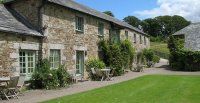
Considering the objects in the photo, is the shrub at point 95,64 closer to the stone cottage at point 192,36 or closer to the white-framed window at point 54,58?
the white-framed window at point 54,58

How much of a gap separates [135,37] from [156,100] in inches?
963

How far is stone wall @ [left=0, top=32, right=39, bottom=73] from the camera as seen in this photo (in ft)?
48.2

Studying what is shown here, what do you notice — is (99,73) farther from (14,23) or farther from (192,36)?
(192,36)

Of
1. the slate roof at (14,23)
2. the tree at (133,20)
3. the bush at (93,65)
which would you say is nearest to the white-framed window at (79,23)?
the bush at (93,65)

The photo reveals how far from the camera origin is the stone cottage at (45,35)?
50.5 ft

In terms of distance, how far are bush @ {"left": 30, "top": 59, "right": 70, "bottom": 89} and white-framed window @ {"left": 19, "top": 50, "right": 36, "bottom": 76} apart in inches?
12.3

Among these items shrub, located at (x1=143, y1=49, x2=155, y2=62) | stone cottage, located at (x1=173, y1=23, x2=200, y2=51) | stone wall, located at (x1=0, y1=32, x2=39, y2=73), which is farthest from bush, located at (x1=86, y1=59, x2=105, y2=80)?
shrub, located at (x1=143, y1=49, x2=155, y2=62)

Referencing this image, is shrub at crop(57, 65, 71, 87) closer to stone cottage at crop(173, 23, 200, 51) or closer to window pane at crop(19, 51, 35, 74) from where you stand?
window pane at crop(19, 51, 35, 74)

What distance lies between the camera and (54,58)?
18.6 metres

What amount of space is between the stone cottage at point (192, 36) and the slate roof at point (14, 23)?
22.9 metres

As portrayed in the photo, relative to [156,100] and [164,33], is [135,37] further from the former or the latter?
[164,33]

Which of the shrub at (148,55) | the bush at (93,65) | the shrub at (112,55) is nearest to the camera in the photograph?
the bush at (93,65)

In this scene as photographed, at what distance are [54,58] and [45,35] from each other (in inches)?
68.2

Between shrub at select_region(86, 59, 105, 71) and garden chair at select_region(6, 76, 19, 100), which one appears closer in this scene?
garden chair at select_region(6, 76, 19, 100)
